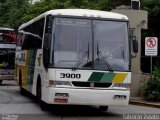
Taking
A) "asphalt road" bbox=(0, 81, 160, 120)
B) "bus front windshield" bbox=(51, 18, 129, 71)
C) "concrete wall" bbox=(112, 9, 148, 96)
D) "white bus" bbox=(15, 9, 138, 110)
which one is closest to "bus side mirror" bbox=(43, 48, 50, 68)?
"white bus" bbox=(15, 9, 138, 110)

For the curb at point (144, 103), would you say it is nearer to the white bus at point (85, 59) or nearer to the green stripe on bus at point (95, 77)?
the white bus at point (85, 59)

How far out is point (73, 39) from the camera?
14906 millimetres

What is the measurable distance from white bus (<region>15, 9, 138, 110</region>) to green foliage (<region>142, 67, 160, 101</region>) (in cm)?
529

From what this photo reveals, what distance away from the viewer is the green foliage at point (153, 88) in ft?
65.7

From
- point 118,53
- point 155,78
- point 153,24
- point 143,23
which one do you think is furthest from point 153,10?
point 118,53

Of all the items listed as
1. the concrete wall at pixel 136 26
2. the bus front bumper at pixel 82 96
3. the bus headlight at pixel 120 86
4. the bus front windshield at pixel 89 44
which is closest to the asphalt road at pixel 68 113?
the bus front bumper at pixel 82 96

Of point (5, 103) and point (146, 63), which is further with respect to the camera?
point (146, 63)

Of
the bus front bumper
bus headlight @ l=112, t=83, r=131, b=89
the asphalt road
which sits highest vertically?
bus headlight @ l=112, t=83, r=131, b=89

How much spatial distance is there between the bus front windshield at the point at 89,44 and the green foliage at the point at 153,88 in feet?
17.5

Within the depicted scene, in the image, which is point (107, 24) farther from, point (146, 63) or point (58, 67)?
point (146, 63)

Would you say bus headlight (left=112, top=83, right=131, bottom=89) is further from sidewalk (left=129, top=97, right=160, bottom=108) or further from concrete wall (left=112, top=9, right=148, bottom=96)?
concrete wall (left=112, top=9, right=148, bottom=96)

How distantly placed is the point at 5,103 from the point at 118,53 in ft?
19.7

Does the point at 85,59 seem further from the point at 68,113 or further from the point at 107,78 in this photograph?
the point at 68,113

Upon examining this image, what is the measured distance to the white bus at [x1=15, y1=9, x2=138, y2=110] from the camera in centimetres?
1443
